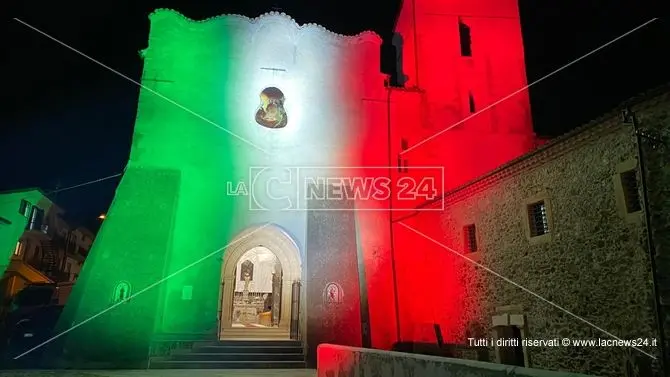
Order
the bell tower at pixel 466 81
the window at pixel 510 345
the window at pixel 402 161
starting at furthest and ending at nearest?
the bell tower at pixel 466 81
the window at pixel 402 161
the window at pixel 510 345

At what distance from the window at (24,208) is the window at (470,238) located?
2287 cm

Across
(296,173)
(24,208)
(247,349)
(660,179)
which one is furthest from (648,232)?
(24,208)

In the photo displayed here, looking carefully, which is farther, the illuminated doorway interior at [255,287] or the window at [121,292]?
the illuminated doorway interior at [255,287]

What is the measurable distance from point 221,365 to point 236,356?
459 millimetres

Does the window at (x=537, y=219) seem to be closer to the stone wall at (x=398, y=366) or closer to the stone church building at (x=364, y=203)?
the stone church building at (x=364, y=203)

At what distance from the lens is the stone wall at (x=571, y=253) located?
727 cm

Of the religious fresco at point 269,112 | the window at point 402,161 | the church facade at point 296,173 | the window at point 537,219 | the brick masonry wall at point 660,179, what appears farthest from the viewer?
the window at point 402,161

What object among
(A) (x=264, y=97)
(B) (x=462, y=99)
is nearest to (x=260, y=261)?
(A) (x=264, y=97)

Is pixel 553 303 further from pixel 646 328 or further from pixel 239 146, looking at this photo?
pixel 239 146

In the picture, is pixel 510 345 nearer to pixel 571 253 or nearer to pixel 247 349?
pixel 571 253

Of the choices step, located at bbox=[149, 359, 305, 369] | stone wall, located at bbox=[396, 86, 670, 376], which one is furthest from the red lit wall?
step, located at bbox=[149, 359, 305, 369]

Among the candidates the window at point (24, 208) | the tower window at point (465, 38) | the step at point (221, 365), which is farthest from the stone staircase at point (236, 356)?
the window at point (24, 208)

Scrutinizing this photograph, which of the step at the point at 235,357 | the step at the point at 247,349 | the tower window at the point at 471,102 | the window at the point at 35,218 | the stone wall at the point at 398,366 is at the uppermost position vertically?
the tower window at the point at 471,102

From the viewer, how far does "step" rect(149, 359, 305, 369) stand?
422 inches
